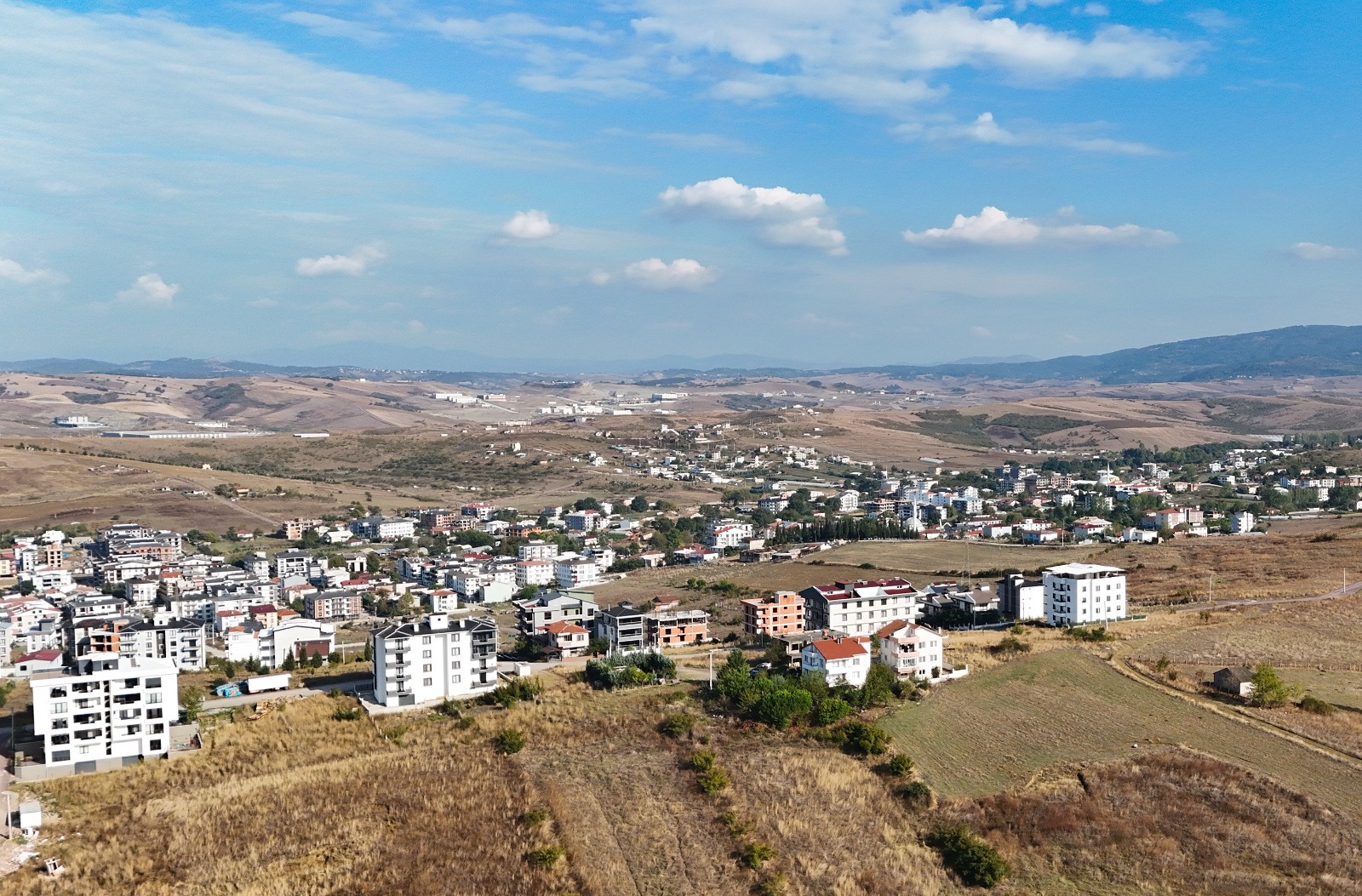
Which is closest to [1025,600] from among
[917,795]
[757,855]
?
[917,795]

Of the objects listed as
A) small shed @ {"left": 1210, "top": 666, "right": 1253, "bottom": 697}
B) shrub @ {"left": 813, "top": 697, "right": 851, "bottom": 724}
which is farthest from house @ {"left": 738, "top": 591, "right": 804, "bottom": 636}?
small shed @ {"left": 1210, "top": 666, "right": 1253, "bottom": 697}

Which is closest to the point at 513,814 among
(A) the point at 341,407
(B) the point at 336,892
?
(B) the point at 336,892

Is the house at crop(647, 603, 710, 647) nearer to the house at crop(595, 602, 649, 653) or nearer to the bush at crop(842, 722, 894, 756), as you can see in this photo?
the house at crop(595, 602, 649, 653)

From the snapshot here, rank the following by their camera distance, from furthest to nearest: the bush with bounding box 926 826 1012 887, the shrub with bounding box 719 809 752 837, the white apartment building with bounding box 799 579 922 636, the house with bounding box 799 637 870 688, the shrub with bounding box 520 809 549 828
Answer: the white apartment building with bounding box 799 579 922 636
the house with bounding box 799 637 870 688
the shrub with bounding box 520 809 549 828
the shrub with bounding box 719 809 752 837
the bush with bounding box 926 826 1012 887

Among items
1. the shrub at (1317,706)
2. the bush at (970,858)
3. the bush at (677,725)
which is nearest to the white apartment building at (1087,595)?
the shrub at (1317,706)

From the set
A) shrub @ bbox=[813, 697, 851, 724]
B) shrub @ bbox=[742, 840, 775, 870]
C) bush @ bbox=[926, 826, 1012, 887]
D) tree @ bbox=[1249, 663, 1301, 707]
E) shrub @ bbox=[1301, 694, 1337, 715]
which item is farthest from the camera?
tree @ bbox=[1249, 663, 1301, 707]

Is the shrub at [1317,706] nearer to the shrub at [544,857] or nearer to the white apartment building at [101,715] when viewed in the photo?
the shrub at [544,857]
